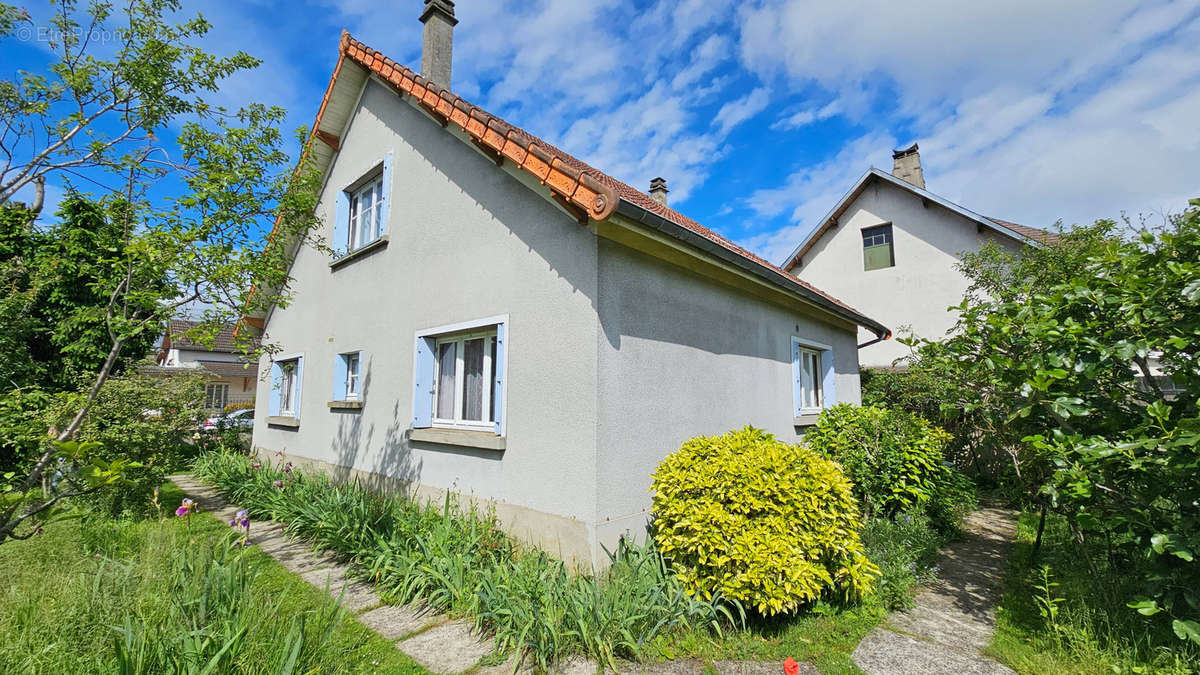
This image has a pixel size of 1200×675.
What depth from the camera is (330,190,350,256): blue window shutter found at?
848cm

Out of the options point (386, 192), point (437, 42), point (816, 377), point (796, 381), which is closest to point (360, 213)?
point (386, 192)

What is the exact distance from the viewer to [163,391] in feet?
25.4

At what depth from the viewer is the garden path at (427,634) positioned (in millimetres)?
3262

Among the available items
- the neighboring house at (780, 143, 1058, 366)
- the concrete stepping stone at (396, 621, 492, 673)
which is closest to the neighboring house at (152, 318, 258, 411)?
the concrete stepping stone at (396, 621, 492, 673)

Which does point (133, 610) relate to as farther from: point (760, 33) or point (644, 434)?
point (760, 33)

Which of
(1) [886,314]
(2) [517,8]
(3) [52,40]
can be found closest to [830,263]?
(1) [886,314]

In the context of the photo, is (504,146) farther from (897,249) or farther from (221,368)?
(221,368)

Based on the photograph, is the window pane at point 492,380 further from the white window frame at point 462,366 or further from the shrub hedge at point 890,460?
the shrub hedge at point 890,460

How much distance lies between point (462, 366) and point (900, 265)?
46.4 feet

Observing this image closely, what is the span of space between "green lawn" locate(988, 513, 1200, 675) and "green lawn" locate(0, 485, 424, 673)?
14.3ft

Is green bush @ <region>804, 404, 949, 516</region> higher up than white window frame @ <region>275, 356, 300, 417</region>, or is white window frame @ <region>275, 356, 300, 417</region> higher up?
white window frame @ <region>275, 356, 300, 417</region>

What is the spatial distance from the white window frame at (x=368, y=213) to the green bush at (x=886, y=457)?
24.5ft

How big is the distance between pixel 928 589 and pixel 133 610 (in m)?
6.60

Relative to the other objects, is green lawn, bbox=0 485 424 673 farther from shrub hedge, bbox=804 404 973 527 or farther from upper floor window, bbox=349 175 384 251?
shrub hedge, bbox=804 404 973 527
